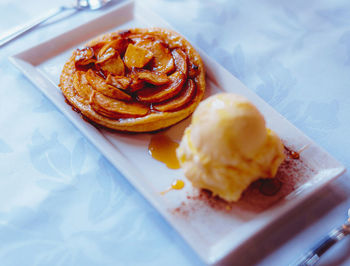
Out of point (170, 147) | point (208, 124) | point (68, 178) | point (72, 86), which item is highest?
point (208, 124)

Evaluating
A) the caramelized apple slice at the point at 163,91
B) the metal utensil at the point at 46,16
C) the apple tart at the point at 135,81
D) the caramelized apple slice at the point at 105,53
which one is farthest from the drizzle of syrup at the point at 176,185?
the metal utensil at the point at 46,16

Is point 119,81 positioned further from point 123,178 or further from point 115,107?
point 123,178

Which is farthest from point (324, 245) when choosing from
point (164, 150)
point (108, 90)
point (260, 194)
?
point (108, 90)

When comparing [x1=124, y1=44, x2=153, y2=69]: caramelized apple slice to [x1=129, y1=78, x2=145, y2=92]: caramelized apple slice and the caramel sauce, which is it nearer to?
[x1=129, y1=78, x2=145, y2=92]: caramelized apple slice

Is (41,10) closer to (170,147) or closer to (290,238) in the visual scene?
(170,147)

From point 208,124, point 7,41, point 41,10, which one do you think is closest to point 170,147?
point 208,124

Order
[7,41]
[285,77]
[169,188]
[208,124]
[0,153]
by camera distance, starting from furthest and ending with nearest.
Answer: [7,41]
[285,77]
[0,153]
[169,188]
[208,124]
